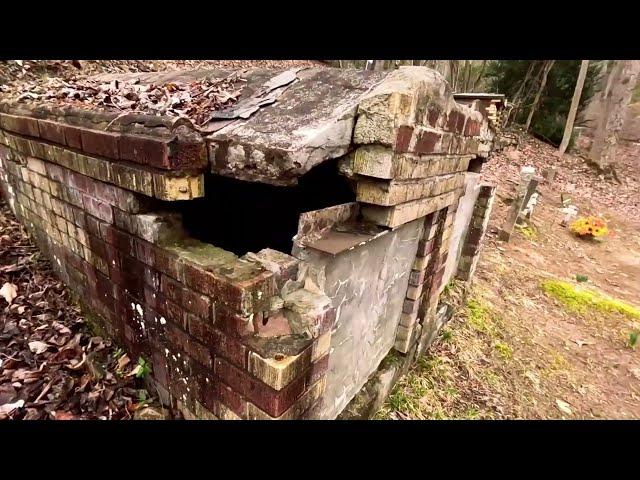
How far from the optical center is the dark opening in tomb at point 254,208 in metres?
2.71

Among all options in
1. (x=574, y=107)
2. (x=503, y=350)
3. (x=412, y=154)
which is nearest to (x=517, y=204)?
(x=503, y=350)

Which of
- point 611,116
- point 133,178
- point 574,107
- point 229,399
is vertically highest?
point 574,107

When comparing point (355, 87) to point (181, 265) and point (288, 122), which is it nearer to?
point (288, 122)

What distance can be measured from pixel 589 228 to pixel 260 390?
10.6 metres

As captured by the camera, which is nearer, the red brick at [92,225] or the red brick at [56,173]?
the red brick at [92,225]

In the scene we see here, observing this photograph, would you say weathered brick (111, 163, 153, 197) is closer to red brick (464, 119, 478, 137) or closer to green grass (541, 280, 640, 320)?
red brick (464, 119, 478, 137)

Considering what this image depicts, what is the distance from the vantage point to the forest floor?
3.74 metres

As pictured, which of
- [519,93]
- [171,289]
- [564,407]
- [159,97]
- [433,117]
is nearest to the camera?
[171,289]

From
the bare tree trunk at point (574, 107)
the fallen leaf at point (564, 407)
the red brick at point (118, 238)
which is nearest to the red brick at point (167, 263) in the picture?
the red brick at point (118, 238)

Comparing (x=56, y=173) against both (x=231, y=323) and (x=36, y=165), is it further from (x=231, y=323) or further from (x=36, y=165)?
(x=231, y=323)

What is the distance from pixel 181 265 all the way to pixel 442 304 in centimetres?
365

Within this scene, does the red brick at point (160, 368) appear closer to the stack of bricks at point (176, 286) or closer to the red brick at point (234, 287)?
the stack of bricks at point (176, 286)

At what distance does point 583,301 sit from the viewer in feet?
20.3

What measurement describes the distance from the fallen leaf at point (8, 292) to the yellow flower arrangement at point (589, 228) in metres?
A: 11.3
